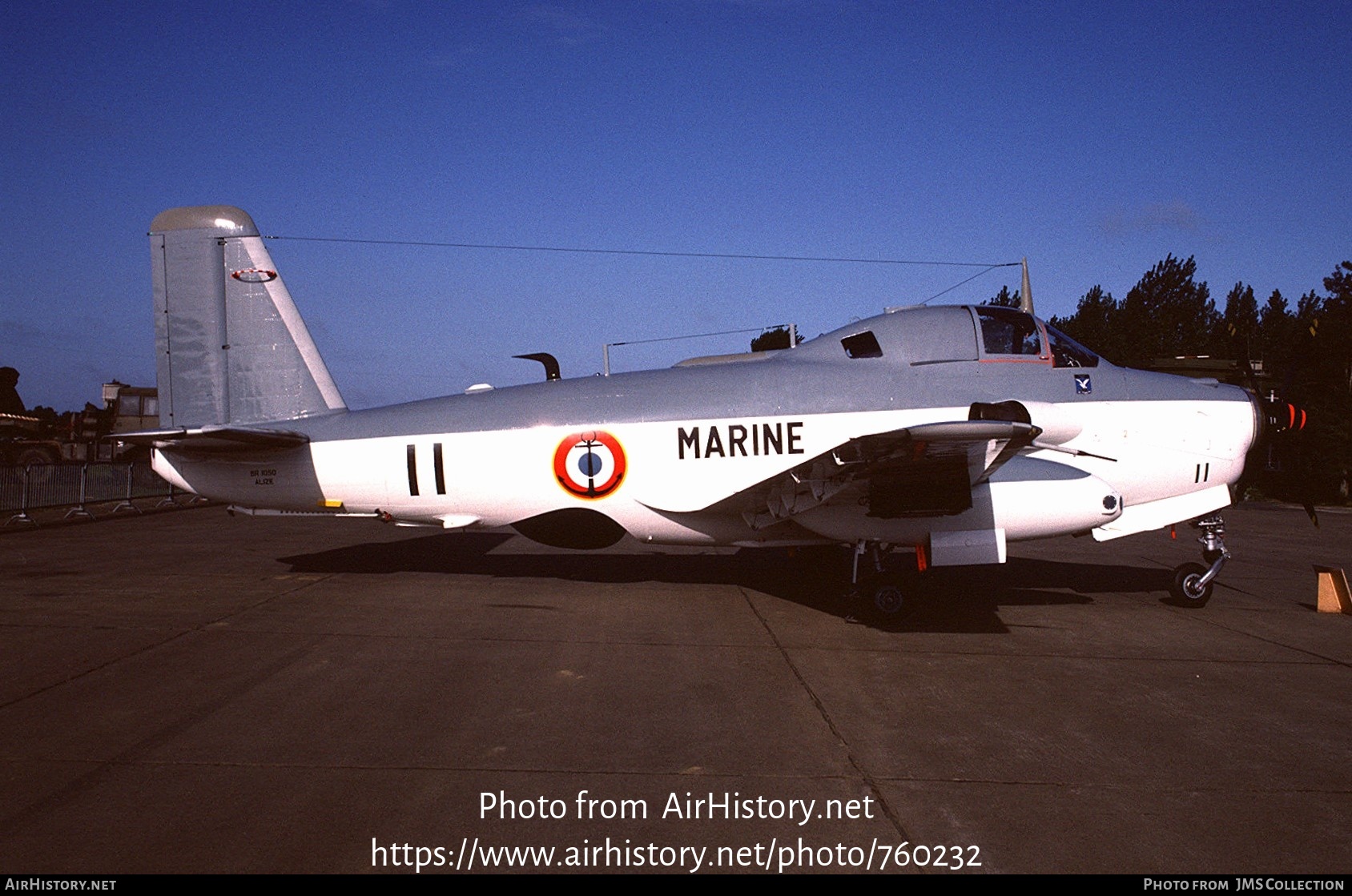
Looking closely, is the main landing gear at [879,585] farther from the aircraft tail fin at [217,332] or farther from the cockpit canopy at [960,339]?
the aircraft tail fin at [217,332]

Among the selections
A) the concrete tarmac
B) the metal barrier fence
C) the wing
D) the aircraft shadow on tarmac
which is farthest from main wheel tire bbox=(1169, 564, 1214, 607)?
the metal barrier fence

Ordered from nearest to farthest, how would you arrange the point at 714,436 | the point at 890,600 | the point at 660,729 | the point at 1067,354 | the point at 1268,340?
the point at 660,729
the point at 890,600
the point at 714,436
the point at 1067,354
the point at 1268,340

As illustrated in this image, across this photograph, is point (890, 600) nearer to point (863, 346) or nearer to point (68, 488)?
point (863, 346)

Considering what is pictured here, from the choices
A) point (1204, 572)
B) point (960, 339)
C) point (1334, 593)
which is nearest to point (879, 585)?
point (960, 339)

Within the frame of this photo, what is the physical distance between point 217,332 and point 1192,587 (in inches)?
462

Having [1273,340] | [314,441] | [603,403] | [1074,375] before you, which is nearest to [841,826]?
[603,403]

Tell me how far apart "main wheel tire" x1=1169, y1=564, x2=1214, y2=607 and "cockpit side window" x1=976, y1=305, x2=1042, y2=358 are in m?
3.06

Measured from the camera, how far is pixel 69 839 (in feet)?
11.7

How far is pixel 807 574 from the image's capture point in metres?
11.1

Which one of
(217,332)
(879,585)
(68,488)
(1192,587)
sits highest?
(217,332)

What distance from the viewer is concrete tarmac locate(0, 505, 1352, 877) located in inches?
144

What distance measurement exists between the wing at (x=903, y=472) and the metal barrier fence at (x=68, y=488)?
15.8 m

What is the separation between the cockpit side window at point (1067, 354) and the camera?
29.5ft

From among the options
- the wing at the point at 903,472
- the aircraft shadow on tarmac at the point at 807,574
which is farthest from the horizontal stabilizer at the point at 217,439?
the wing at the point at 903,472
